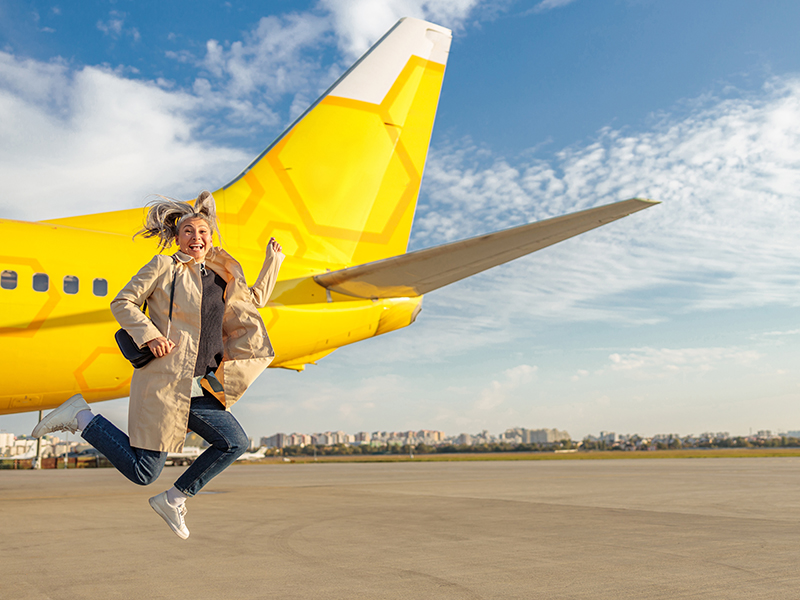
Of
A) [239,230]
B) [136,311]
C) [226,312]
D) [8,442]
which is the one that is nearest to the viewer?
[136,311]

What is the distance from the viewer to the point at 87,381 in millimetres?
9836

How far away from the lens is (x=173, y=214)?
179 inches

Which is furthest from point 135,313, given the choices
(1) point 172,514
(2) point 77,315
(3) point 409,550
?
(2) point 77,315

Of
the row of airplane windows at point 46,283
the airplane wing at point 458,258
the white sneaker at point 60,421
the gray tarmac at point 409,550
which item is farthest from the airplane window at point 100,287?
the white sneaker at point 60,421

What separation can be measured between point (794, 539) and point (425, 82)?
1107cm

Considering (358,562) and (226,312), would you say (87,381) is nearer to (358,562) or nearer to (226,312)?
(358,562)

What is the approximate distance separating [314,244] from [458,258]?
4.87 meters

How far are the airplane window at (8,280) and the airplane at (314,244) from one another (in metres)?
0.02

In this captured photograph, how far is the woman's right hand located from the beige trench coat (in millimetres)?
68

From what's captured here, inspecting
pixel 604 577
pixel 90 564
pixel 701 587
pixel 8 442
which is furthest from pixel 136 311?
pixel 8 442

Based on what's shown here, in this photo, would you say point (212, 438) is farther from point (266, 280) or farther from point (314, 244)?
point (314, 244)

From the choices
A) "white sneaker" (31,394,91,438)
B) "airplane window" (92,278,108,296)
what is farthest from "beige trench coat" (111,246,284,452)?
"airplane window" (92,278,108,296)

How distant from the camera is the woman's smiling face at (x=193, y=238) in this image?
14.2 feet

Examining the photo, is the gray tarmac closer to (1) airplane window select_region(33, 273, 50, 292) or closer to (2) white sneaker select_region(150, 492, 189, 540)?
(2) white sneaker select_region(150, 492, 189, 540)
